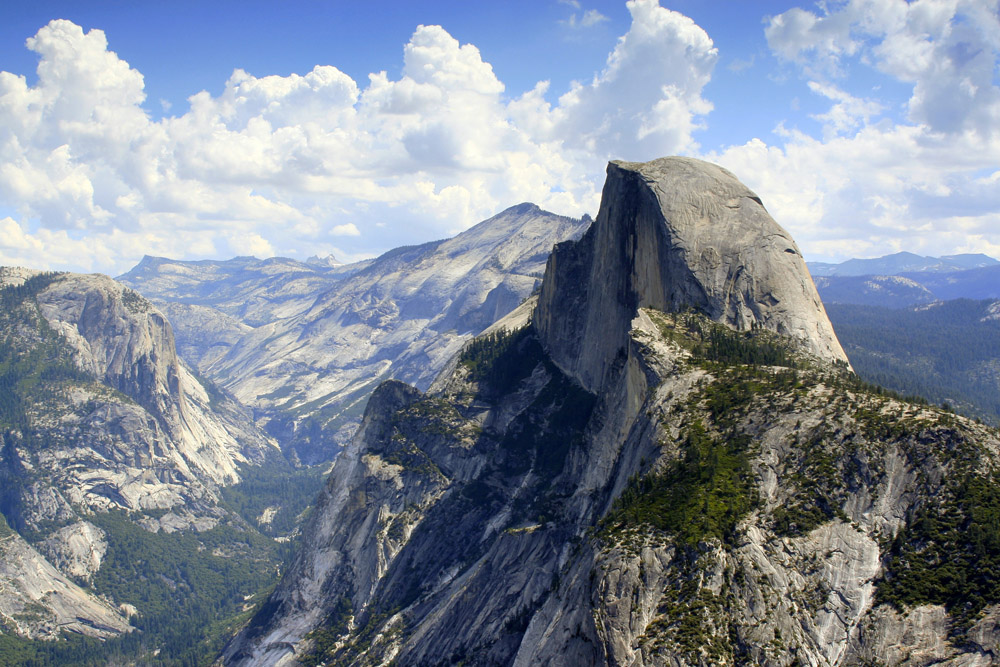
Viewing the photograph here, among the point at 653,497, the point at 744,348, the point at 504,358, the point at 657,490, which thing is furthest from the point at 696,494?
the point at 504,358

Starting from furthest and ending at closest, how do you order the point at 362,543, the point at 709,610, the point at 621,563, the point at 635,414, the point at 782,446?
the point at 362,543 → the point at 635,414 → the point at 782,446 → the point at 621,563 → the point at 709,610

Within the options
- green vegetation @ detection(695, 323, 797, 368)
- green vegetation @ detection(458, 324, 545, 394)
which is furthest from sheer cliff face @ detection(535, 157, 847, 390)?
green vegetation @ detection(458, 324, 545, 394)

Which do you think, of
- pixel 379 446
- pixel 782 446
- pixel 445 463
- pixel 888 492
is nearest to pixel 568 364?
pixel 445 463

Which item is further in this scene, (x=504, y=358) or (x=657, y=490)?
(x=504, y=358)

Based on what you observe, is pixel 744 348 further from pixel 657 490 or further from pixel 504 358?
pixel 504 358

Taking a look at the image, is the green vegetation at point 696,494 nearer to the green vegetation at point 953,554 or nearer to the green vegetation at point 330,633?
the green vegetation at point 953,554

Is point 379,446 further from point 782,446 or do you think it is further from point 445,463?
point 782,446

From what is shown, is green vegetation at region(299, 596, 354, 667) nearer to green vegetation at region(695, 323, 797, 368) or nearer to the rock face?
the rock face
